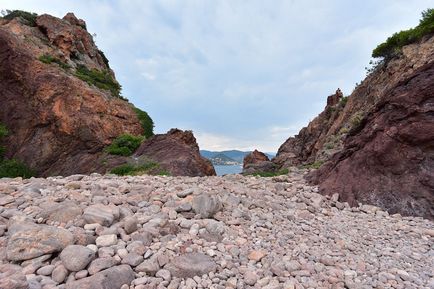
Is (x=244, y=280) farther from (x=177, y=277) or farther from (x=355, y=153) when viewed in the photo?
(x=355, y=153)

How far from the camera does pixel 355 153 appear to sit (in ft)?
26.5

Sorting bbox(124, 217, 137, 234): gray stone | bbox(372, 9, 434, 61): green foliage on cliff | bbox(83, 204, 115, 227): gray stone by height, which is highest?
bbox(372, 9, 434, 61): green foliage on cliff

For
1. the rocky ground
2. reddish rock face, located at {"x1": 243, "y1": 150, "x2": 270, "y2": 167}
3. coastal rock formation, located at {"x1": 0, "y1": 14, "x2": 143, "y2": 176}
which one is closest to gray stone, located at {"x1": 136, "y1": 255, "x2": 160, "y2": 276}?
the rocky ground

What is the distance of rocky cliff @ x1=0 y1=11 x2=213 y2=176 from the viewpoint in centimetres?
1509

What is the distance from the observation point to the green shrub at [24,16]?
23.8 m

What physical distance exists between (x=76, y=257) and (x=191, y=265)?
4.56 ft

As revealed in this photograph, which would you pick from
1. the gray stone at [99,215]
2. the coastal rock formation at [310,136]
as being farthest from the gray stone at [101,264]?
the coastal rock formation at [310,136]

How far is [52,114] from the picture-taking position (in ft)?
51.8

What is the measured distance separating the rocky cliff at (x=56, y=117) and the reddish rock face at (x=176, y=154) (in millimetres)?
102

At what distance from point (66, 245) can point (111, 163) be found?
1113cm

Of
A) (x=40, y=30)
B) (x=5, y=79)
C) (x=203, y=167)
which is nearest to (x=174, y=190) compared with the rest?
(x=203, y=167)

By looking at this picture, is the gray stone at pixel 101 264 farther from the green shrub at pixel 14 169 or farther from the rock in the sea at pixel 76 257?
the green shrub at pixel 14 169

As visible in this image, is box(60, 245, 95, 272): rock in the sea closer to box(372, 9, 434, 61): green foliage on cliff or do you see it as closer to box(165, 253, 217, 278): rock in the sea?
box(165, 253, 217, 278): rock in the sea

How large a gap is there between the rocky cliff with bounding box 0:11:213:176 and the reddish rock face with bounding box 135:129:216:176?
10 centimetres
